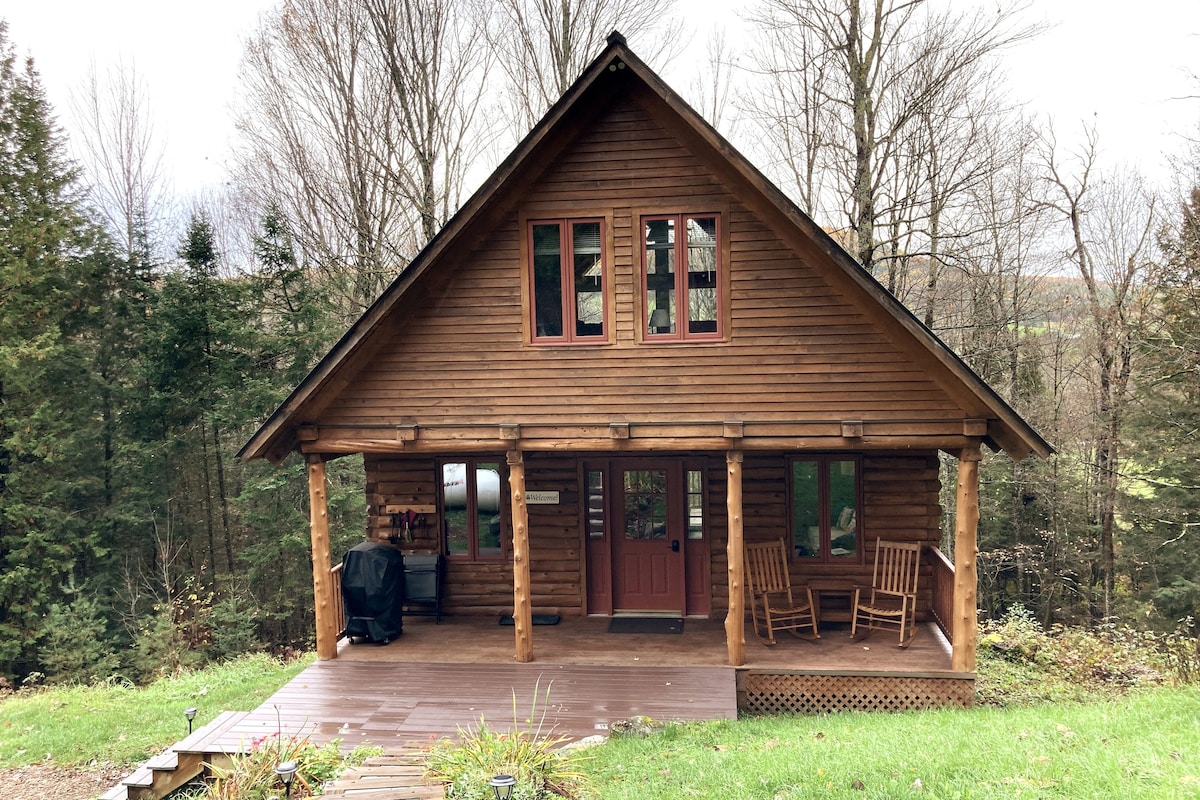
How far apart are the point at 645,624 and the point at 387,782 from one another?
5.08 metres

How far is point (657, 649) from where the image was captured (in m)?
9.51

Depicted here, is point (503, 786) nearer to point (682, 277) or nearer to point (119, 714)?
point (682, 277)

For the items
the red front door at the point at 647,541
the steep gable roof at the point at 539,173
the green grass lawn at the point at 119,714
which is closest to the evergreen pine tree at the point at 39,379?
the green grass lawn at the point at 119,714

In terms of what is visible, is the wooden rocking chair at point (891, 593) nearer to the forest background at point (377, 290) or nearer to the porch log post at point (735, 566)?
the porch log post at point (735, 566)

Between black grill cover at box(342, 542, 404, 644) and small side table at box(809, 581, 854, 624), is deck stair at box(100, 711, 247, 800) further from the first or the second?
small side table at box(809, 581, 854, 624)

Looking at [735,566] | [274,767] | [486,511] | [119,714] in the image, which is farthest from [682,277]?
[119,714]

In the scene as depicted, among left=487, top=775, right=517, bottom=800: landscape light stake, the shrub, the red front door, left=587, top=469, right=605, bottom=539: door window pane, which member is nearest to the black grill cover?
left=587, top=469, right=605, bottom=539: door window pane

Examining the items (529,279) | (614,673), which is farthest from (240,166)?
(614,673)

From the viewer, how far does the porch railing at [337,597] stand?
9852mm

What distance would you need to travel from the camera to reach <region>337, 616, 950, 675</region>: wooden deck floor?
8.88 metres

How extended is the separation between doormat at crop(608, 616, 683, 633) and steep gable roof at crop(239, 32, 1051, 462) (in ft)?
15.6

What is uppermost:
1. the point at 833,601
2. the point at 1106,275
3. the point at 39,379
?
the point at 1106,275

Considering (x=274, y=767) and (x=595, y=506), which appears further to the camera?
(x=595, y=506)

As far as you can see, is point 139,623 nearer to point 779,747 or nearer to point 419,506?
point 419,506
